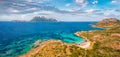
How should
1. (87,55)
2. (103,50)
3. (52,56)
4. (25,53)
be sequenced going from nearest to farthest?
(87,55), (52,56), (103,50), (25,53)

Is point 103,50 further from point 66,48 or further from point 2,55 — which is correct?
point 2,55

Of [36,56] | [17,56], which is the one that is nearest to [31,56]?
[36,56]

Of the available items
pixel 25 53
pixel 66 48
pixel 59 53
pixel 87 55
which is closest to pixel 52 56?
pixel 59 53

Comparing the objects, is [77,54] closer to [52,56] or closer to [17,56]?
[52,56]

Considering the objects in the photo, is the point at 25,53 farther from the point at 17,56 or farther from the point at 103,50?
the point at 103,50

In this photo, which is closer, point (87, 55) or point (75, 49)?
point (87, 55)

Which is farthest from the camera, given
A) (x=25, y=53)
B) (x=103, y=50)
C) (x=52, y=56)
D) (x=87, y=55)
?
(x=25, y=53)

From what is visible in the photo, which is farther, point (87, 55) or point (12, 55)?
point (12, 55)

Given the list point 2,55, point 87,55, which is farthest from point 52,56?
point 2,55
